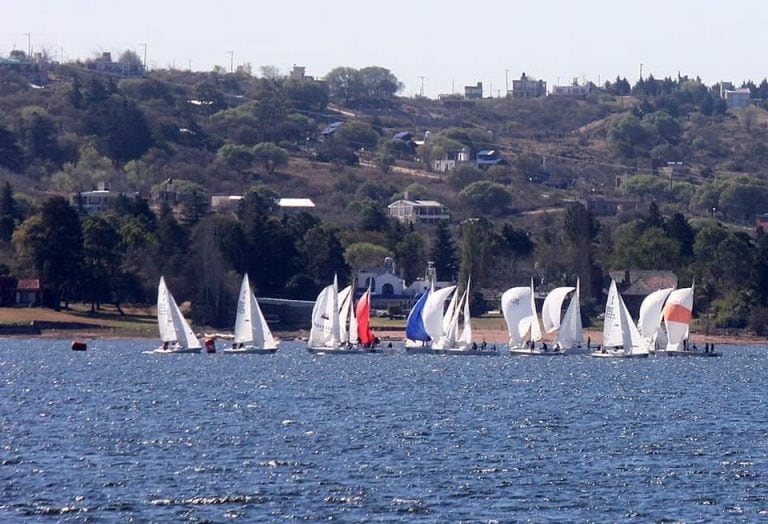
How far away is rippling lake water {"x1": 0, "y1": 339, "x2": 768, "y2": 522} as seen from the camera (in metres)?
38.5

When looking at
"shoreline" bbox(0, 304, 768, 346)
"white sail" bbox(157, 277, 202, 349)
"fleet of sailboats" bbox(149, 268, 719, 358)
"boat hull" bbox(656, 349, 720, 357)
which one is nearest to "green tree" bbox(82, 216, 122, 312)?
"shoreline" bbox(0, 304, 768, 346)

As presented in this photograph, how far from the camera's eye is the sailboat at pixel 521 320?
347 ft

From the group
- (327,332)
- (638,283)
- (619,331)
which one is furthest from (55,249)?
(638,283)

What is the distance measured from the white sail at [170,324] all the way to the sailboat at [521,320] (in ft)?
58.0

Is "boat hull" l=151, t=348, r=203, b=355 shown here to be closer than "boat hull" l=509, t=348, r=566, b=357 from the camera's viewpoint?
Yes

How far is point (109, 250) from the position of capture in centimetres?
12775

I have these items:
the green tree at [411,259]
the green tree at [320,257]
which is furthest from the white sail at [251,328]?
the green tree at [411,259]

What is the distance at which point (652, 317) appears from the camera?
109125 millimetres

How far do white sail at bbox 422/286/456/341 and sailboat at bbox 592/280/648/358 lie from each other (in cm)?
881

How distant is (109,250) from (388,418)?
234ft

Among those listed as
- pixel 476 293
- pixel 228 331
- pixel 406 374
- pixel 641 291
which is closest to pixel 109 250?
pixel 228 331

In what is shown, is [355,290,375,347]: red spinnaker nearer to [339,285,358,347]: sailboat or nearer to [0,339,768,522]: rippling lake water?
[339,285,358,347]: sailboat

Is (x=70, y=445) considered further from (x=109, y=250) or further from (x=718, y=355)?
(x=109, y=250)

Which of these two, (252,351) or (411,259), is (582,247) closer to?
(411,259)
